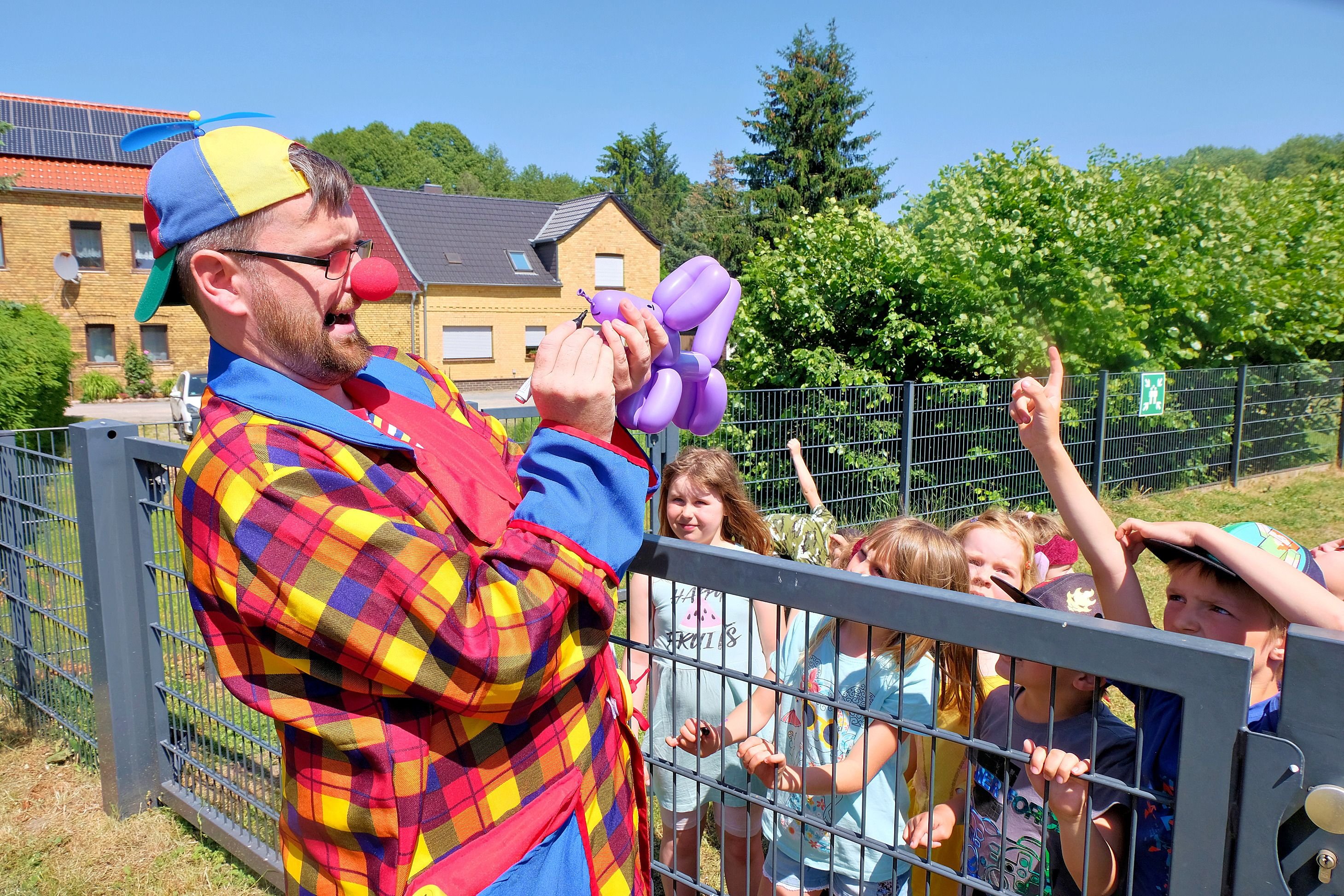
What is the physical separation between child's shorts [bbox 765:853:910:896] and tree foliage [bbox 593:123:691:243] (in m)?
66.4

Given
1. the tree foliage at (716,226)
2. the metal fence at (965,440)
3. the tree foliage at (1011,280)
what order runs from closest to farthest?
1. the metal fence at (965,440)
2. the tree foliage at (1011,280)
3. the tree foliage at (716,226)

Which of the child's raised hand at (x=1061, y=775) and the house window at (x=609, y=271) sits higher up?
the house window at (x=609, y=271)

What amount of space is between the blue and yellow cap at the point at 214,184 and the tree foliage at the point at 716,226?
25533 millimetres

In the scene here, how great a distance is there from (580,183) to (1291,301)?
8525 cm

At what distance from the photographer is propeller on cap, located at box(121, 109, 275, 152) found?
5.21 ft

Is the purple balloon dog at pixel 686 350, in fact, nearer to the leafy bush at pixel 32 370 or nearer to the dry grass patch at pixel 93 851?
the dry grass patch at pixel 93 851

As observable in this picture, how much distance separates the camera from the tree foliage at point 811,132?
36438 mm

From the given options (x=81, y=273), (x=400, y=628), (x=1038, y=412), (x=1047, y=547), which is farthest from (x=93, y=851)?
(x=81, y=273)

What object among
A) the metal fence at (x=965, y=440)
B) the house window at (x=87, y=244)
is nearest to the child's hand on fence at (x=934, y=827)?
the metal fence at (x=965, y=440)

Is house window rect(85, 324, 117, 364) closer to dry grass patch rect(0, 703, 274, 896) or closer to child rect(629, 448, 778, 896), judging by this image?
dry grass patch rect(0, 703, 274, 896)

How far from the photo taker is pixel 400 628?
44.1 inches

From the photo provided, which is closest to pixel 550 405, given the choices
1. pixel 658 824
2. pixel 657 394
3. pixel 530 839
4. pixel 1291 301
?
pixel 657 394

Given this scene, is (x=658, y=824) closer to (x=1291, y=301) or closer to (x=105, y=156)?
(x=1291, y=301)

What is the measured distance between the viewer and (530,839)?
1.33 metres
